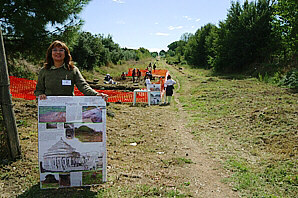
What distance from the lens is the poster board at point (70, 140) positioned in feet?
10.2

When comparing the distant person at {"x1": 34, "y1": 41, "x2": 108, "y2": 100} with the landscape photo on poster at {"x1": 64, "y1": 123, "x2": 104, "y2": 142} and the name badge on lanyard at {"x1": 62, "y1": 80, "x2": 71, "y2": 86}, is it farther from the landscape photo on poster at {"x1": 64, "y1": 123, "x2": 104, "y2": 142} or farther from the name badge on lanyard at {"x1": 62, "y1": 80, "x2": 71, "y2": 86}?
the landscape photo on poster at {"x1": 64, "y1": 123, "x2": 104, "y2": 142}

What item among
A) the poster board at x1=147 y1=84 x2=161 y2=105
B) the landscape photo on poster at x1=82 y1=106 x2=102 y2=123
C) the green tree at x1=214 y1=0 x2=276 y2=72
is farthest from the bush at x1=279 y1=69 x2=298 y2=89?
the landscape photo on poster at x1=82 y1=106 x2=102 y2=123

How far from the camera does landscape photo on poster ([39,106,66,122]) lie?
3.08 meters

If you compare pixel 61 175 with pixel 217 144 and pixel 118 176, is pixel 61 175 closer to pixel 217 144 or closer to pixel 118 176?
pixel 118 176

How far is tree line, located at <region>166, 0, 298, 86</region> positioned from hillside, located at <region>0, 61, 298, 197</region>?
11.9m

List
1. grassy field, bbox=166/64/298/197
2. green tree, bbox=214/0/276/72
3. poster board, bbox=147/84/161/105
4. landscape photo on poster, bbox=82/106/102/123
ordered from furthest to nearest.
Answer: green tree, bbox=214/0/276/72, poster board, bbox=147/84/161/105, grassy field, bbox=166/64/298/197, landscape photo on poster, bbox=82/106/102/123

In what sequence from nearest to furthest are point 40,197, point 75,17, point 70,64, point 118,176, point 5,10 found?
point 40,197, point 70,64, point 118,176, point 5,10, point 75,17

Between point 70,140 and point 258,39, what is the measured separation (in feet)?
81.7

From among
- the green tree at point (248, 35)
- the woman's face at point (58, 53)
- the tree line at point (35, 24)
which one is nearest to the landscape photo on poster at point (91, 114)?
the woman's face at point (58, 53)

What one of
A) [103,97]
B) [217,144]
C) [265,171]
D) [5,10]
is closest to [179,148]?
[217,144]

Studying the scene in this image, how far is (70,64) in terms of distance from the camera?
3480mm

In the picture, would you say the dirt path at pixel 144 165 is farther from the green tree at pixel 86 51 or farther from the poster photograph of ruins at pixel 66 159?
the green tree at pixel 86 51

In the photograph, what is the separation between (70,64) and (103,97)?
0.74 metres

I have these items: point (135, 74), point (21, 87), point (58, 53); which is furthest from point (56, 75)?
point (135, 74)
